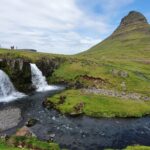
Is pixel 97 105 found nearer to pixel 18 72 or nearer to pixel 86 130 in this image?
pixel 86 130

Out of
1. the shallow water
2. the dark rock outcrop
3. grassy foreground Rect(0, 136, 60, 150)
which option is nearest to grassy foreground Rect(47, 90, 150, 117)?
the shallow water

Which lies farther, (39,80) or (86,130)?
(39,80)

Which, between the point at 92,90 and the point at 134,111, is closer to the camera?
the point at 134,111

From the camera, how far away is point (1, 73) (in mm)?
81562

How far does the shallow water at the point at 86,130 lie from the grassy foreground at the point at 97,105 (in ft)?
8.51

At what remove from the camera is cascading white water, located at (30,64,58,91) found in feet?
290

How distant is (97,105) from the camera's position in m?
64.9

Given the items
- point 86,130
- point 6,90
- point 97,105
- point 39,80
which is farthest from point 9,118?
point 39,80

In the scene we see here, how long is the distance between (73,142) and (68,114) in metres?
15.5

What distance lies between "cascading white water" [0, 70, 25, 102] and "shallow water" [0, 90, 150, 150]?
10.1 metres

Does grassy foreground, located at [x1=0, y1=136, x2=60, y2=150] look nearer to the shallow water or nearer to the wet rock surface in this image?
the shallow water

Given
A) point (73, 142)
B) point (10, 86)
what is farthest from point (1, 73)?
point (73, 142)

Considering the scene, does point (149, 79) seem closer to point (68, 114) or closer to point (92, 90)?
point (92, 90)

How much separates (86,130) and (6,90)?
3466 centimetres
